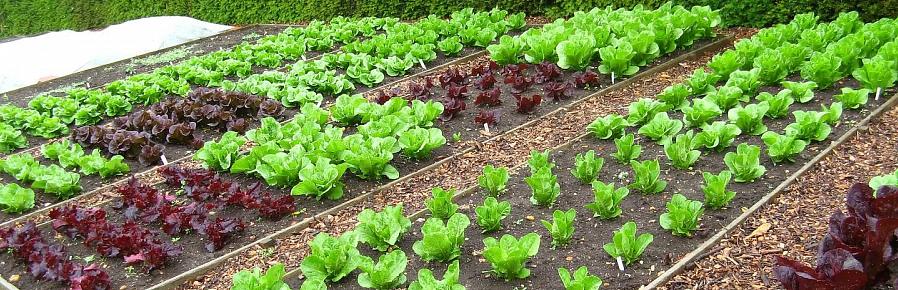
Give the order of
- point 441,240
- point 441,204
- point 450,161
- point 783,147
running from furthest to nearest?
point 450,161 → point 783,147 → point 441,204 → point 441,240

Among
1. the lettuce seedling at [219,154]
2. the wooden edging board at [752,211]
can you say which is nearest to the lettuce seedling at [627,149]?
the wooden edging board at [752,211]

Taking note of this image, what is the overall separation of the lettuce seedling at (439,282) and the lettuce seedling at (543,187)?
1.12 m

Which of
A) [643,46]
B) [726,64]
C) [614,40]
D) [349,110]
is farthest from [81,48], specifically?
[726,64]

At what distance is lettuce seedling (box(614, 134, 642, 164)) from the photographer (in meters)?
5.39

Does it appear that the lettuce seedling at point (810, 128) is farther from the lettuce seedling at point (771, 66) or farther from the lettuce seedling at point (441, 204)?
the lettuce seedling at point (441, 204)

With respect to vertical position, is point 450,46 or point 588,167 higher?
point 588,167

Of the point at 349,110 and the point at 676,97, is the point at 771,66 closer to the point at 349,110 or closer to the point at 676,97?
the point at 676,97

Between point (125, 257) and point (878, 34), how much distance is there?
718 centimetres

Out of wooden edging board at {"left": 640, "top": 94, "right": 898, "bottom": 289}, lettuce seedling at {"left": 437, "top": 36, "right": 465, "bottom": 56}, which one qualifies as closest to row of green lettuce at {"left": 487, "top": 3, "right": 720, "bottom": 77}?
lettuce seedling at {"left": 437, "top": 36, "right": 465, "bottom": 56}

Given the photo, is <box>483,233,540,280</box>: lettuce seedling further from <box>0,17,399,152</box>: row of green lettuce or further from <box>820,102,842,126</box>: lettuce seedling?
<box>0,17,399,152</box>: row of green lettuce

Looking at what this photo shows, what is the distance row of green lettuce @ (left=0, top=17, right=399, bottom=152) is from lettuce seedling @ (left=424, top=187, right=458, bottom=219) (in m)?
5.08

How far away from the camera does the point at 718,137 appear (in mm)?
5445

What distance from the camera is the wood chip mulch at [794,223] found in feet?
12.9

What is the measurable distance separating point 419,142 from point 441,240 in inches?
69.9
